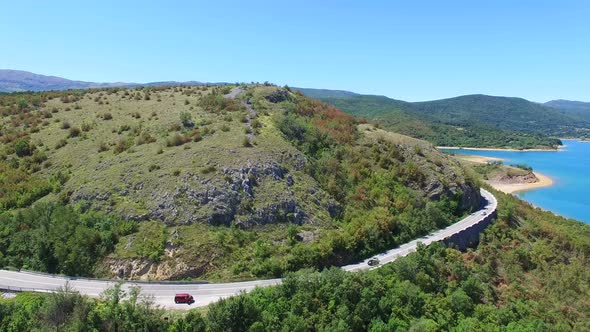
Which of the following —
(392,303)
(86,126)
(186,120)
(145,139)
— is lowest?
Result: (392,303)

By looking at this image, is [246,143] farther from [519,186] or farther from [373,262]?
[519,186]

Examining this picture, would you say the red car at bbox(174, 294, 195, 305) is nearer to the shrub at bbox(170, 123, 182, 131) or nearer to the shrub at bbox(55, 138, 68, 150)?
the shrub at bbox(170, 123, 182, 131)

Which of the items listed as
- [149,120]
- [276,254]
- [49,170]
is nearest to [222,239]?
[276,254]

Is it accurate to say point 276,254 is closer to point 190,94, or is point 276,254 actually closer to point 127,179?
point 127,179

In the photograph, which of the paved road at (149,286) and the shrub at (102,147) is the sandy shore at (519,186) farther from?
the paved road at (149,286)

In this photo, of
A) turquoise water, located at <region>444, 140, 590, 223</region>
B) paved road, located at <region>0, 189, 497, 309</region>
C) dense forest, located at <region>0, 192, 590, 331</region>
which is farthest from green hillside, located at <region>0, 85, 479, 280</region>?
turquoise water, located at <region>444, 140, 590, 223</region>

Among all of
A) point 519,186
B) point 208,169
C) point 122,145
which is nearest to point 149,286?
point 208,169

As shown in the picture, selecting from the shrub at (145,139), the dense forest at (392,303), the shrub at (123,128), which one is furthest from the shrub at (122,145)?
the dense forest at (392,303)
